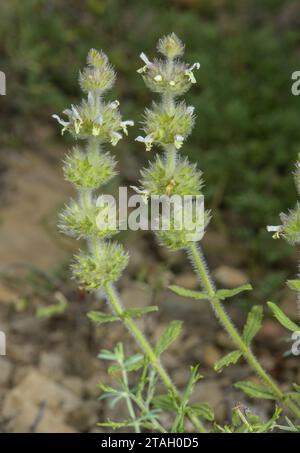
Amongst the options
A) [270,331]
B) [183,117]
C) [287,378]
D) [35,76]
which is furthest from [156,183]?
[35,76]

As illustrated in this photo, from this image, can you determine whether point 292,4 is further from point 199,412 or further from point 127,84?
point 199,412

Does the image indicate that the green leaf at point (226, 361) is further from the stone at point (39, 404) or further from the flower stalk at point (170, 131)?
the stone at point (39, 404)

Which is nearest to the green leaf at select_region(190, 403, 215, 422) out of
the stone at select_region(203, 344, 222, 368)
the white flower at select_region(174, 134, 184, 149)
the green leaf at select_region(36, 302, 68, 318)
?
the white flower at select_region(174, 134, 184, 149)

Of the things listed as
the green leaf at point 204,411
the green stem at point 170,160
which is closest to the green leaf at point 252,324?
the green leaf at point 204,411

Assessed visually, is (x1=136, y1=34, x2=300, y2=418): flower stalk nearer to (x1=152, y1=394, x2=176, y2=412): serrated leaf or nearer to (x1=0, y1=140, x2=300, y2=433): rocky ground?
(x1=152, y1=394, x2=176, y2=412): serrated leaf

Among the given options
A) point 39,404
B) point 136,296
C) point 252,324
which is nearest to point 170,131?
point 252,324

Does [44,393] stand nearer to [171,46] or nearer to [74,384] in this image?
[74,384]
